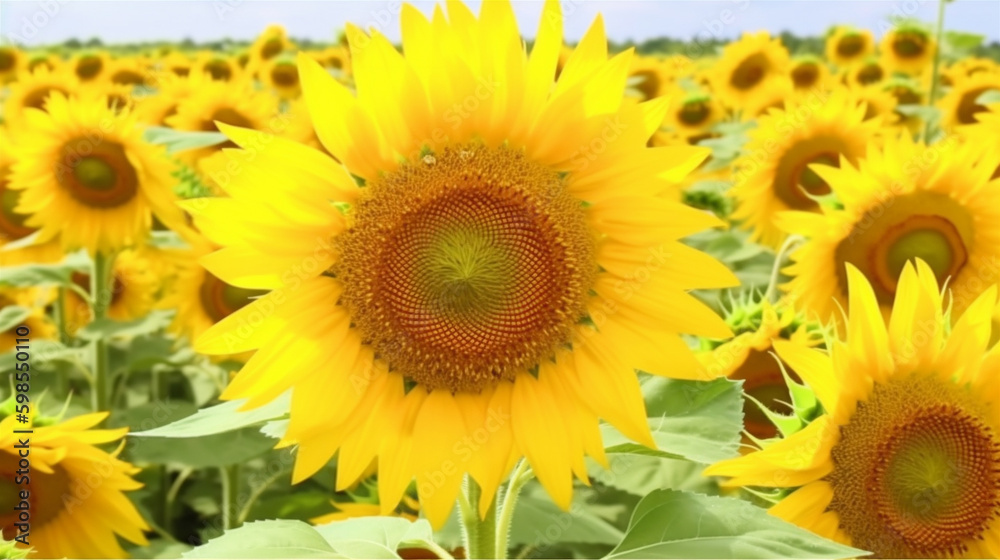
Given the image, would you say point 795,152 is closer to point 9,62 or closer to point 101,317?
point 101,317

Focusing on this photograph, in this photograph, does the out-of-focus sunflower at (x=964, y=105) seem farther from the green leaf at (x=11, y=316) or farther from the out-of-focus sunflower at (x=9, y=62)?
the out-of-focus sunflower at (x=9, y=62)

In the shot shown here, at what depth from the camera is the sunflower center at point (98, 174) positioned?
354 cm

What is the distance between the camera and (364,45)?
1356 mm

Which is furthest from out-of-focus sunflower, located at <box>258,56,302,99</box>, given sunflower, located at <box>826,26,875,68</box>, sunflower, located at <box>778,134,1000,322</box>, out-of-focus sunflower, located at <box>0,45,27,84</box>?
sunflower, located at <box>778,134,1000,322</box>

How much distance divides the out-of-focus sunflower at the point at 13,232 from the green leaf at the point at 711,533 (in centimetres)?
329

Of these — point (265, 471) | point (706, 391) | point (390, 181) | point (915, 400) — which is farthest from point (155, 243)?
point (915, 400)

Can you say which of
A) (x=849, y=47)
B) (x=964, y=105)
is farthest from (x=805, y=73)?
(x=849, y=47)

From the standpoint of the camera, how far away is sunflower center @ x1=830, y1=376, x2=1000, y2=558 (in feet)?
5.46

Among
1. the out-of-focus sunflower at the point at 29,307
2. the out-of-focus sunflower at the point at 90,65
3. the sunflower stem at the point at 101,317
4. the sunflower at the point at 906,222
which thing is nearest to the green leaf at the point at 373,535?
the sunflower at the point at 906,222

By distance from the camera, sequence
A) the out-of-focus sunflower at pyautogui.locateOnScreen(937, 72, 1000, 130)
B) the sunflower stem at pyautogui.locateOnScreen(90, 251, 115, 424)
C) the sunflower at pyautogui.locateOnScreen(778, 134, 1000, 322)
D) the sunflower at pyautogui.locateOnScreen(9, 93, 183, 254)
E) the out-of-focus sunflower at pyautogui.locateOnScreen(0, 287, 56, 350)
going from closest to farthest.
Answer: the sunflower at pyautogui.locateOnScreen(778, 134, 1000, 322)
the sunflower at pyautogui.locateOnScreen(9, 93, 183, 254)
the sunflower stem at pyautogui.locateOnScreen(90, 251, 115, 424)
the out-of-focus sunflower at pyautogui.locateOnScreen(0, 287, 56, 350)
the out-of-focus sunflower at pyautogui.locateOnScreen(937, 72, 1000, 130)

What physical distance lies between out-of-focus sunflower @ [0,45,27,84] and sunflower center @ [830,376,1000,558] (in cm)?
913

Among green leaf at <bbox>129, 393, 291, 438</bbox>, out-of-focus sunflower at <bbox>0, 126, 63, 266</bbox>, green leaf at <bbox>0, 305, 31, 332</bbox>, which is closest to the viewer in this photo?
green leaf at <bbox>129, 393, 291, 438</bbox>

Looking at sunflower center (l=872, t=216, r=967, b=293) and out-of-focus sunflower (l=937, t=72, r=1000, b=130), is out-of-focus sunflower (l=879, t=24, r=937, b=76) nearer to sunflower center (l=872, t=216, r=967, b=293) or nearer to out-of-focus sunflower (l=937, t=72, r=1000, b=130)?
out-of-focus sunflower (l=937, t=72, r=1000, b=130)

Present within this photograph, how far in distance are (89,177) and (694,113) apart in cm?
461
